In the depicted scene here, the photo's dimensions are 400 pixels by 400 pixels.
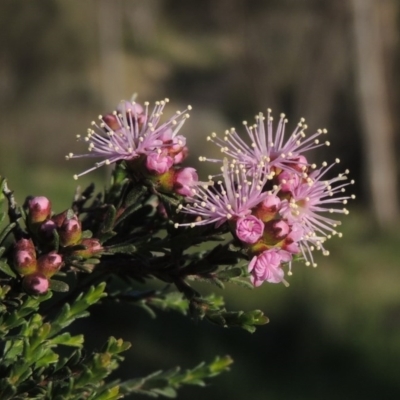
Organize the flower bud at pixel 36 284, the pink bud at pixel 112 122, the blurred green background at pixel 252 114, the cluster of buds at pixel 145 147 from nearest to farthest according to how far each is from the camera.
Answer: the flower bud at pixel 36 284 < the cluster of buds at pixel 145 147 < the pink bud at pixel 112 122 < the blurred green background at pixel 252 114

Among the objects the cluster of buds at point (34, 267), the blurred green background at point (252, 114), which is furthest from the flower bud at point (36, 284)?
the blurred green background at point (252, 114)

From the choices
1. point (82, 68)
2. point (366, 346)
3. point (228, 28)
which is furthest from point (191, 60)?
point (366, 346)

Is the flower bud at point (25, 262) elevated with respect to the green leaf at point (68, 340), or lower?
elevated

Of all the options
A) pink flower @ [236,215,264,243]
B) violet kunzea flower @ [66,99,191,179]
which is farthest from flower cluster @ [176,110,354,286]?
violet kunzea flower @ [66,99,191,179]

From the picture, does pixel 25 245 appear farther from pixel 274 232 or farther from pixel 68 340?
pixel 274 232

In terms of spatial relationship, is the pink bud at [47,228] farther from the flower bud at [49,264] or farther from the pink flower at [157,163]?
the pink flower at [157,163]

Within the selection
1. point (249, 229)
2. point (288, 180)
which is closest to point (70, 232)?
point (249, 229)
